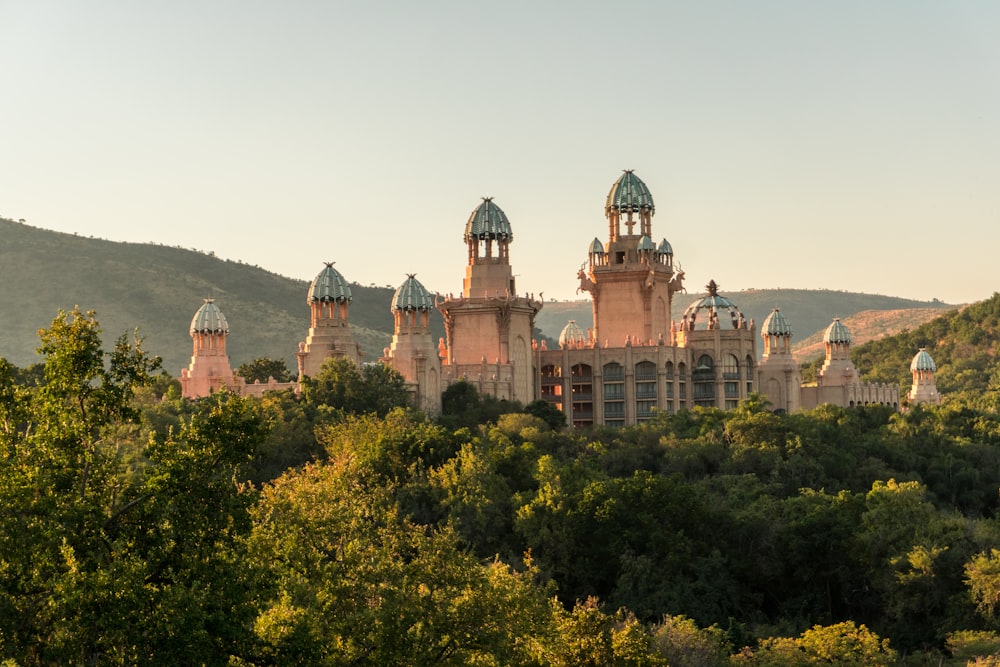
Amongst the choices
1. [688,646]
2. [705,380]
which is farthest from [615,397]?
[688,646]

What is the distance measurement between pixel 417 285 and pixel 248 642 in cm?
6375

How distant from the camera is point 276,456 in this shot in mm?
81562

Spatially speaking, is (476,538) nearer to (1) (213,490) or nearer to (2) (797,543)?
(2) (797,543)

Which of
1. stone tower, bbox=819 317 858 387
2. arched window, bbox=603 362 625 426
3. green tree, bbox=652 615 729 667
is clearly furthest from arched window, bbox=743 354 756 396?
green tree, bbox=652 615 729 667

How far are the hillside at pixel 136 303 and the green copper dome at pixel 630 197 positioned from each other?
6423 centimetres

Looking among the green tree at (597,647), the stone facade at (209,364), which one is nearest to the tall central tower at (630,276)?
the stone facade at (209,364)

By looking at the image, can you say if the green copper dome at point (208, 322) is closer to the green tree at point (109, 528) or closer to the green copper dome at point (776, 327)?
the green copper dome at point (776, 327)

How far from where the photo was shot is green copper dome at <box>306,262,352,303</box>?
308 feet

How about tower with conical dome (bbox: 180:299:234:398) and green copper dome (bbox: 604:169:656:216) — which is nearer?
tower with conical dome (bbox: 180:299:234:398)

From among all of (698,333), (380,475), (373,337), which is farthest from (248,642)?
(373,337)

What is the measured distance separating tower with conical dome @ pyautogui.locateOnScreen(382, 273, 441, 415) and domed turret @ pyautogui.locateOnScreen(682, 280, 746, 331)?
24254 millimetres

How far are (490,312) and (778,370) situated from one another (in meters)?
24.0

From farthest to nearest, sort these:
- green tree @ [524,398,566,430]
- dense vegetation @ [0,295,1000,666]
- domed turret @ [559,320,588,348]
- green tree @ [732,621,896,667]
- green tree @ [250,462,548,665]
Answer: domed turret @ [559,320,588,348] → green tree @ [524,398,566,430] → green tree @ [732,621,896,667] → green tree @ [250,462,548,665] → dense vegetation @ [0,295,1000,666]

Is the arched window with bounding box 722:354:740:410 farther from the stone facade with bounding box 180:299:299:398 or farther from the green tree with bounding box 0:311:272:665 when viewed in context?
the green tree with bounding box 0:311:272:665
